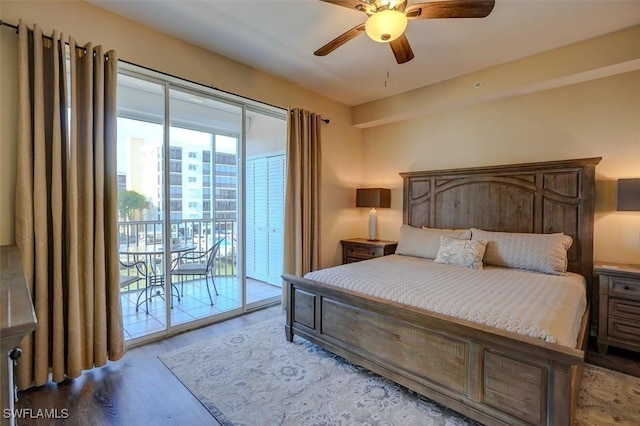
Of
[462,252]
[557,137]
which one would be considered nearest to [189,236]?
[462,252]

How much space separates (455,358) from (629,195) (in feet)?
7.52

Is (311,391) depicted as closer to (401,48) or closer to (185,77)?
(401,48)

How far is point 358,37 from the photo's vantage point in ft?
9.27

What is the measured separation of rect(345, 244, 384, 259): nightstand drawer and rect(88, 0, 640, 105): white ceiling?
7.39 feet

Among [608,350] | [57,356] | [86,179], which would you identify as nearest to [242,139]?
[86,179]

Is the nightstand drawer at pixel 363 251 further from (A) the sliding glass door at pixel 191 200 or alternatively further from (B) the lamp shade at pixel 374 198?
(A) the sliding glass door at pixel 191 200

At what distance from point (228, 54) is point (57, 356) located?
3.04 meters

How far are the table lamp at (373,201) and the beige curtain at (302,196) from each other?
2.84 feet

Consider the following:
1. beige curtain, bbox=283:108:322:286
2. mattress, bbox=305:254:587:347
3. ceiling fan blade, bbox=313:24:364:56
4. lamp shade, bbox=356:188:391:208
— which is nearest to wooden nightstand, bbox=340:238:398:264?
lamp shade, bbox=356:188:391:208

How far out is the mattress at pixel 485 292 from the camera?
1727 mm

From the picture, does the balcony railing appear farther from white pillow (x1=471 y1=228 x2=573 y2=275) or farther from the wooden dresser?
white pillow (x1=471 y1=228 x2=573 y2=275)

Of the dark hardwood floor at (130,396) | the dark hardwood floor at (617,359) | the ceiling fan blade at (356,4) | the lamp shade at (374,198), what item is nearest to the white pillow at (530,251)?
the dark hardwood floor at (617,359)

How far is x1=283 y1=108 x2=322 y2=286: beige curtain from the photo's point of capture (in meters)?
3.81

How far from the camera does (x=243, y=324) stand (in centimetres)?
336
